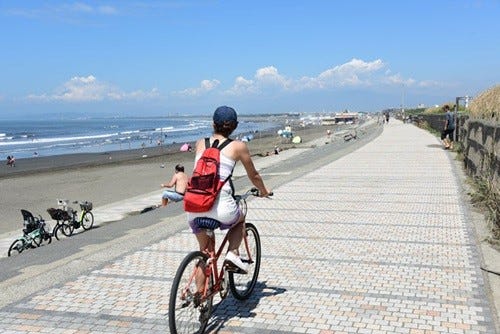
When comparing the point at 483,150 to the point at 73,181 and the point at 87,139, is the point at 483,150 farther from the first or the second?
the point at 87,139

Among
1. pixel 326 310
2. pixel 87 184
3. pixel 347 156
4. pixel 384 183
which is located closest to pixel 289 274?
pixel 326 310

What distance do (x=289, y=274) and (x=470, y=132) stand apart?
374 inches

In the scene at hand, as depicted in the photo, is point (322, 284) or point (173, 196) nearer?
point (322, 284)

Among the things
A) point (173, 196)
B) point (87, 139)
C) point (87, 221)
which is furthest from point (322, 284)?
point (87, 139)

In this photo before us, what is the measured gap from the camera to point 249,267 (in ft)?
15.6

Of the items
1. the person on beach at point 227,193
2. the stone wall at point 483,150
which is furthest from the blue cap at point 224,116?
the stone wall at point 483,150

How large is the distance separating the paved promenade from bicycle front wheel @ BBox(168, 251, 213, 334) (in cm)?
25

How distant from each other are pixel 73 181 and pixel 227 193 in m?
22.3

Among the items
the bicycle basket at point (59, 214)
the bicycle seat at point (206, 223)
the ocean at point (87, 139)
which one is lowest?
the ocean at point (87, 139)

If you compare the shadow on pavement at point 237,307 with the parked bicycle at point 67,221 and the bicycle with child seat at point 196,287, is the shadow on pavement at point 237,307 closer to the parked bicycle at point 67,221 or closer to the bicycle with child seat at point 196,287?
the bicycle with child seat at point 196,287

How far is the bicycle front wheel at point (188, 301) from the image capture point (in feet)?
11.6

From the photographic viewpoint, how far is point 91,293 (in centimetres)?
491

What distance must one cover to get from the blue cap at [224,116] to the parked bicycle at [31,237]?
5463 millimetres

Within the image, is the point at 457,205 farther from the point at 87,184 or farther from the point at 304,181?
the point at 87,184
